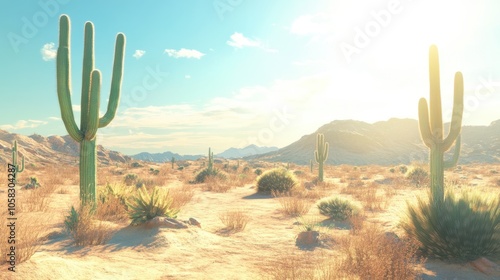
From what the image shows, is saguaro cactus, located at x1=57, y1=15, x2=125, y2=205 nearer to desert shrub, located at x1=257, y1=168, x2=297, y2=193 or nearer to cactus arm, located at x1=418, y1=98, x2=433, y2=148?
cactus arm, located at x1=418, y1=98, x2=433, y2=148

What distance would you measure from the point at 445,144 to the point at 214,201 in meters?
9.21

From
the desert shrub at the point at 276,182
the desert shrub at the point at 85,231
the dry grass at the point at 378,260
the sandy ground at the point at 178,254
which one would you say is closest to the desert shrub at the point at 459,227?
the sandy ground at the point at 178,254

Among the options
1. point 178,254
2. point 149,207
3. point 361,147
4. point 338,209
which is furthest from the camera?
point 361,147

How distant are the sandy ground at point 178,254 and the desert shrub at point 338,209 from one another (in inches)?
26.8

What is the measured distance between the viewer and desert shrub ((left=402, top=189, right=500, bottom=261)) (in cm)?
594

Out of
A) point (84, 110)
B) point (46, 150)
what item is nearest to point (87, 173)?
point (84, 110)

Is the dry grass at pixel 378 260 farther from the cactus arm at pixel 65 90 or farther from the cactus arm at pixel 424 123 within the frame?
the cactus arm at pixel 65 90

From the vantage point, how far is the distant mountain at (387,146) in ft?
310

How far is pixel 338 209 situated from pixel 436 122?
3.75m

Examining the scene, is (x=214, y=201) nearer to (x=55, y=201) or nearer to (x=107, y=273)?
(x=55, y=201)

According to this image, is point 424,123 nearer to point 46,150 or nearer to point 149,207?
point 149,207

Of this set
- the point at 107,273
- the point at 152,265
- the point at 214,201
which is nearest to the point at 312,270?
the point at 152,265

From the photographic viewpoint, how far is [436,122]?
9.10 meters

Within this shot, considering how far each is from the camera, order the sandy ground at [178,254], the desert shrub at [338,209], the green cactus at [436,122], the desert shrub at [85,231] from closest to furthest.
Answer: the sandy ground at [178,254] → the desert shrub at [85,231] → the green cactus at [436,122] → the desert shrub at [338,209]
